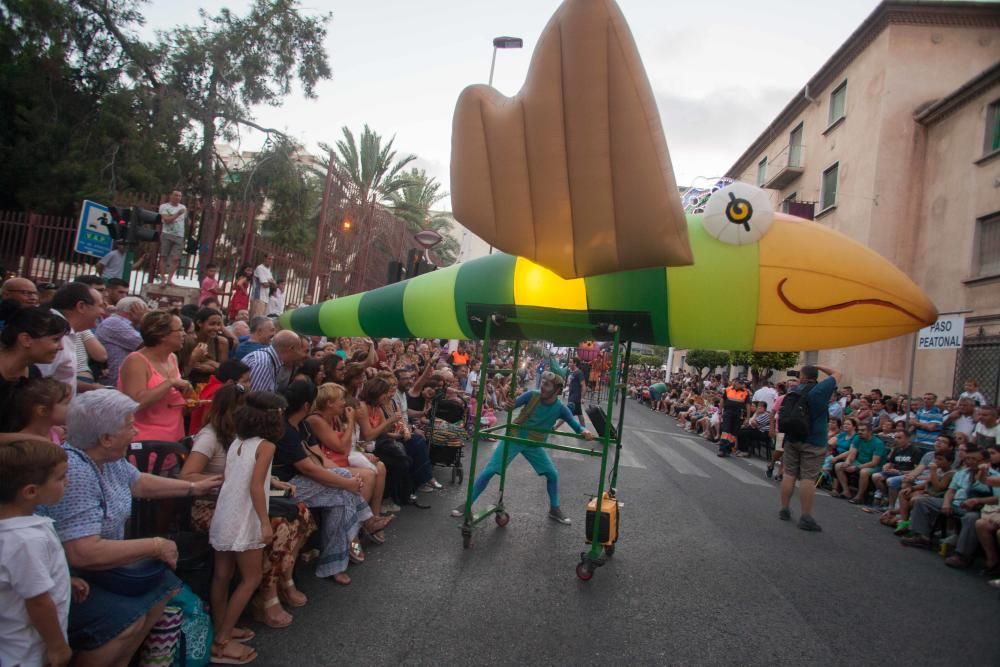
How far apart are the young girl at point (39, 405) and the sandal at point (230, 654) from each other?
4.34ft

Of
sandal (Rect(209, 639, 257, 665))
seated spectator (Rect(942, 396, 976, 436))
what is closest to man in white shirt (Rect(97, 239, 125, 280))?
sandal (Rect(209, 639, 257, 665))

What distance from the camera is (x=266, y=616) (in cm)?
326

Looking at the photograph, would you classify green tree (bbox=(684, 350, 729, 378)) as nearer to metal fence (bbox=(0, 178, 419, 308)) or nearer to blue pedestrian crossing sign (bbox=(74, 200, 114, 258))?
metal fence (bbox=(0, 178, 419, 308))

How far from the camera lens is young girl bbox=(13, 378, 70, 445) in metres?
2.38

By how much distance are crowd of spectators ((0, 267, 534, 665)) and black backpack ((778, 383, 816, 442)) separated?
411 cm

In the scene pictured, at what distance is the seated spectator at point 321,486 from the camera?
378 centimetres

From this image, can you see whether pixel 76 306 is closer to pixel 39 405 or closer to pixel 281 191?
pixel 39 405

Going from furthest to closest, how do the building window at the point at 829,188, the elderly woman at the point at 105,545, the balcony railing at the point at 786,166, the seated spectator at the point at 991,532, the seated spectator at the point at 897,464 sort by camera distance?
the balcony railing at the point at 786,166 < the building window at the point at 829,188 < the seated spectator at the point at 897,464 < the seated spectator at the point at 991,532 < the elderly woman at the point at 105,545

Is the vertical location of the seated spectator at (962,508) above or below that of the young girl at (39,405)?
below

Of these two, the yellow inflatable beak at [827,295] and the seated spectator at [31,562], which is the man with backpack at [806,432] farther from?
the seated spectator at [31,562]

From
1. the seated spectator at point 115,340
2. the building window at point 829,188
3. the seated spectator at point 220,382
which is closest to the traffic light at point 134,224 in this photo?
the seated spectator at point 115,340

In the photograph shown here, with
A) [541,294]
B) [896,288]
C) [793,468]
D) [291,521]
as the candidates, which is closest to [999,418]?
[793,468]

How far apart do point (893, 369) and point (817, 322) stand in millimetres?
15262

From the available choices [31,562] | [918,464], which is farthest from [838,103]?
[31,562]
